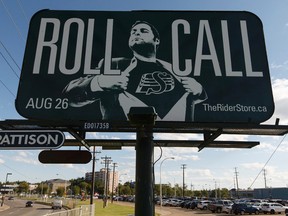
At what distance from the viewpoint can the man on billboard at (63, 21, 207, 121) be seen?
5391 millimetres

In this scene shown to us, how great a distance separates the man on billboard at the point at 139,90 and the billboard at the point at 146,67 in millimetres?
18

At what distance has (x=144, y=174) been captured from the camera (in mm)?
5016

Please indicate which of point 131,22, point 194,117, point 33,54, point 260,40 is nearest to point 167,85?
point 194,117

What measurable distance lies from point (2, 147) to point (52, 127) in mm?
920

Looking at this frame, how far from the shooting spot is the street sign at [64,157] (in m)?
4.89

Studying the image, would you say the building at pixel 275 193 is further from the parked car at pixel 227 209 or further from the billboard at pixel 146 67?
the billboard at pixel 146 67

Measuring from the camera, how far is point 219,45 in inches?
227

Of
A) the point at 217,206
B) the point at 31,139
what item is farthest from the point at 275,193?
the point at 31,139

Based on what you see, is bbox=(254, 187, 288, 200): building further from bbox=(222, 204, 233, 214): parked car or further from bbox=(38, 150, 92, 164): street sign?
bbox=(38, 150, 92, 164): street sign

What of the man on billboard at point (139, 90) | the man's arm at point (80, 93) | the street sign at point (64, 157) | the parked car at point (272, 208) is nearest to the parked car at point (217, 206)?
the parked car at point (272, 208)

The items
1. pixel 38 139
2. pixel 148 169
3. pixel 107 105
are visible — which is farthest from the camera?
pixel 107 105

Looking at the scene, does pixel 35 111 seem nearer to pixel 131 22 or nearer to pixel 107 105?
pixel 107 105

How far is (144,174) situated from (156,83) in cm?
166

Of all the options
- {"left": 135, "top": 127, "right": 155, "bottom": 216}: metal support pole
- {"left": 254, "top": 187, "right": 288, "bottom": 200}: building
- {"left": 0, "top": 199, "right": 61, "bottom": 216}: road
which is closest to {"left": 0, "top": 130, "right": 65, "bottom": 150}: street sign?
{"left": 135, "top": 127, "right": 155, "bottom": 216}: metal support pole
